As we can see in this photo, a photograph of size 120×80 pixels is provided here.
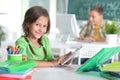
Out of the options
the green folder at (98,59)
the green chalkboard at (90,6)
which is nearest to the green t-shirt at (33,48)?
the green folder at (98,59)

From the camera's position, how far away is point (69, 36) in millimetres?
3676

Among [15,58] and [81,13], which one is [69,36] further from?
[15,58]

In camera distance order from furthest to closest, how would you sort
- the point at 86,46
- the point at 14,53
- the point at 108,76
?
the point at 86,46
the point at 14,53
the point at 108,76

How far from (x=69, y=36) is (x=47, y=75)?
2.30 m

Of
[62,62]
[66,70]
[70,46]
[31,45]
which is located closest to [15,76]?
[66,70]

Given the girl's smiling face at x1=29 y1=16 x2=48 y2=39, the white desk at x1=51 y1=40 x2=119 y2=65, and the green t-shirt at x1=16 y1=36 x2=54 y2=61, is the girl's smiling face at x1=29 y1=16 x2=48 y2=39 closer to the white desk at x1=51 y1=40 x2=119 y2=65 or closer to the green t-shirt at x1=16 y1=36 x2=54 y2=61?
the green t-shirt at x1=16 y1=36 x2=54 y2=61

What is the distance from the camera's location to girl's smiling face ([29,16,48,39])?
2.00 m

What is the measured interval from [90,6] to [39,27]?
129 inches

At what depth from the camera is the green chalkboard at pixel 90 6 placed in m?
5.02

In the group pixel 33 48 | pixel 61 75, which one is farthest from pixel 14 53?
pixel 33 48

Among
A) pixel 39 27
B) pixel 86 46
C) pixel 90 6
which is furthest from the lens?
pixel 90 6

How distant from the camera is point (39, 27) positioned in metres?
2.00

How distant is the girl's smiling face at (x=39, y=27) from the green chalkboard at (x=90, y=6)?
10.5 ft

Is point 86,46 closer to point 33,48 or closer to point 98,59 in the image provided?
point 33,48
